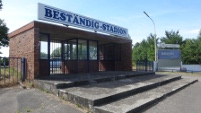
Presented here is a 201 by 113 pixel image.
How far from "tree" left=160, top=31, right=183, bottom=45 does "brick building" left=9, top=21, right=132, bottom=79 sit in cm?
4148

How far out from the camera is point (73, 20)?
435 inches

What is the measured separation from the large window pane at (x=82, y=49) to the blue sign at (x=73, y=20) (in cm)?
122

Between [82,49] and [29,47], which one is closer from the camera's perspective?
[29,47]

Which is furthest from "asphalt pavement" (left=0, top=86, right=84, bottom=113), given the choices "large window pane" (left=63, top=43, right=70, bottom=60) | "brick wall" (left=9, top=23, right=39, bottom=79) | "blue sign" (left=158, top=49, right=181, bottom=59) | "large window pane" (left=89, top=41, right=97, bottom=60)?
"blue sign" (left=158, top=49, right=181, bottom=59)

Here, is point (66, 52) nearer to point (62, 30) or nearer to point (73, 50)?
point (73, 50)

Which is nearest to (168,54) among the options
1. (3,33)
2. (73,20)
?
(73,20)

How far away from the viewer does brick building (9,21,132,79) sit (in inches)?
355

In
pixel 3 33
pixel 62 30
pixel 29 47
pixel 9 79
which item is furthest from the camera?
pixel 3 33

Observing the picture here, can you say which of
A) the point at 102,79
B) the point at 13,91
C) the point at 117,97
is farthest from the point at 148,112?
the point at 13,91

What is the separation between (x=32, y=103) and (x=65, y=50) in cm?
687

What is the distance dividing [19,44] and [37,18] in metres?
2.19

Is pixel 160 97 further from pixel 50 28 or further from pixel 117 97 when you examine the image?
pixel 50 28

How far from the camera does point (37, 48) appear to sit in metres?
8.88

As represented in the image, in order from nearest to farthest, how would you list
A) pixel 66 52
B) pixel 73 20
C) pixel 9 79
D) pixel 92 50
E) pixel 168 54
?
pixel 9 79, pixel 73 20, pixel 66 52, pixel 92 50, pixel 168 54
